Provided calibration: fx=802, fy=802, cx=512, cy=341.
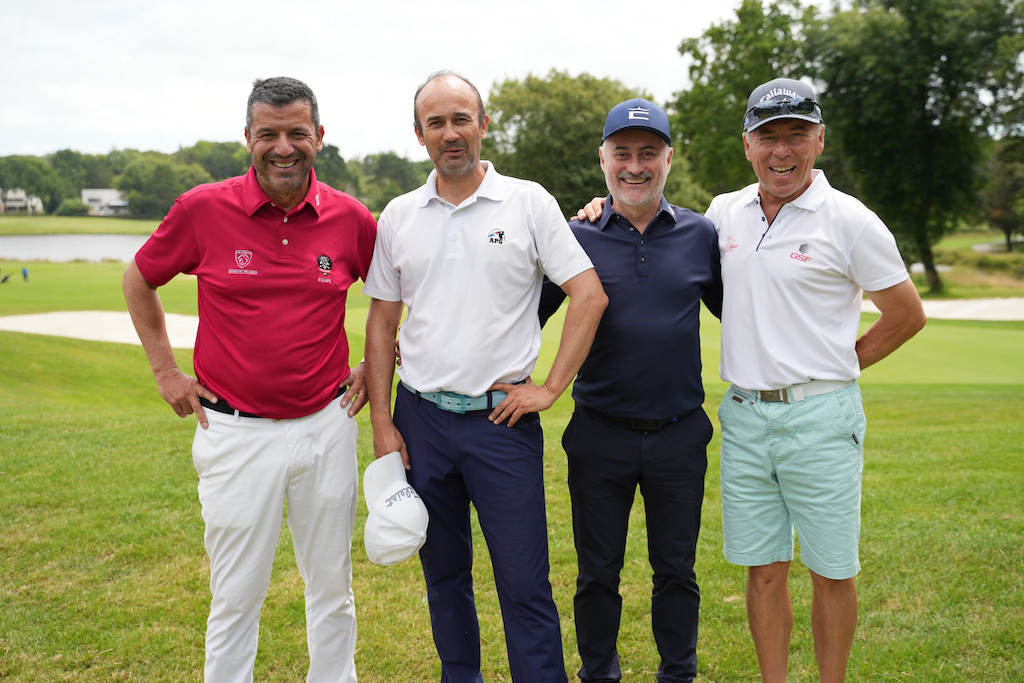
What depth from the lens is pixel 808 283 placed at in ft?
10.8

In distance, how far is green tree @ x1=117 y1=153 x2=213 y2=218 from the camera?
72.3 meters

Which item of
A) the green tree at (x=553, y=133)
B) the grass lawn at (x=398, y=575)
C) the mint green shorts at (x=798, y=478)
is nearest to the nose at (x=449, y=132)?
the mint green shorts at (x=798, y=478)

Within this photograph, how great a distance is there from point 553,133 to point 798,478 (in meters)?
42.4

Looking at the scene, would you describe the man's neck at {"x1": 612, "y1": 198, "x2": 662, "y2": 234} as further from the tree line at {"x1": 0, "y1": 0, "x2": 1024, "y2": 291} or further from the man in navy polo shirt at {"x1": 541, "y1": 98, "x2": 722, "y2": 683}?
the tree line at {"x1": 0, "y1": 0, "x2": 1024, "y2": 291}

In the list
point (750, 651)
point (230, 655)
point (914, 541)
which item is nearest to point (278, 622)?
point (230, 655)

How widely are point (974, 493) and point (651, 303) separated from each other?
4207mm

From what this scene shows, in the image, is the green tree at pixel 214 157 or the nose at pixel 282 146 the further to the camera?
the green tree at pixel 214 157

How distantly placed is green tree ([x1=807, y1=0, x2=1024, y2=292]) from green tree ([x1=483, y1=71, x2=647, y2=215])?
1301 centimetres

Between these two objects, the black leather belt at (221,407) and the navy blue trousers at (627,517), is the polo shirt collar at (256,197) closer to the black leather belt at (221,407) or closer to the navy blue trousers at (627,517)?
the black leather belt at (221,407)

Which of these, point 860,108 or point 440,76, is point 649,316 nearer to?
point 440,76

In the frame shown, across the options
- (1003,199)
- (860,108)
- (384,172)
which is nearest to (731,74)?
(860,108)

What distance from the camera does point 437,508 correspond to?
3.44m

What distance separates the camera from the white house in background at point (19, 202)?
291 ft

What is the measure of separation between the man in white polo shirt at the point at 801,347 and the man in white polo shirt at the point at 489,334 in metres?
0.72
